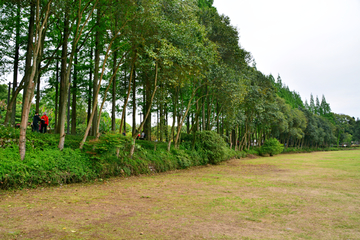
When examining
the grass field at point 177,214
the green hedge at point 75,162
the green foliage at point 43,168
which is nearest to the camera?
the grass field at point 177,214

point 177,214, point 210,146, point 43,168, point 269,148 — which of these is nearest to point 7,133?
point 43,168

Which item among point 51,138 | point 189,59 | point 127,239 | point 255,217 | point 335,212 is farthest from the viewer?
point 189,59

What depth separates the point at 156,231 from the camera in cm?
411

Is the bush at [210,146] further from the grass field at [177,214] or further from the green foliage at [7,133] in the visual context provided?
the green foliage at [7,133]

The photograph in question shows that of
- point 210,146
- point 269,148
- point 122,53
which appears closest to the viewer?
point 122,53

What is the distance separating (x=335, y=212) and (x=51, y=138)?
1022cm

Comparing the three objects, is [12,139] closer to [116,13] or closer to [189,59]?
[116,13]

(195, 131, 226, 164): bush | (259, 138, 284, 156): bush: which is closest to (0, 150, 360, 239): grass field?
(195, 131, 226, 164): bush

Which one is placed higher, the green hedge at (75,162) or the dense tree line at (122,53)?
the dense tree line at (122,53)

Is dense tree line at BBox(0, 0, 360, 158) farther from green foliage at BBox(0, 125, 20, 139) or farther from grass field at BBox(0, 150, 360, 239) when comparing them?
grass field at BBox(0, 150, 360, 239)

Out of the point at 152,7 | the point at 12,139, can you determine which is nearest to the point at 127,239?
the point at 12,139

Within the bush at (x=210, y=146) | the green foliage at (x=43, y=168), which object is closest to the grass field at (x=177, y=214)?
the green foliage at (x=43, y=168)

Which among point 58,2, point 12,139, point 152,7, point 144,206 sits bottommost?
point 144,206

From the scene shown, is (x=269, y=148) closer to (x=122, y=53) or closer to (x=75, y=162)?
(x=122, y=53)
